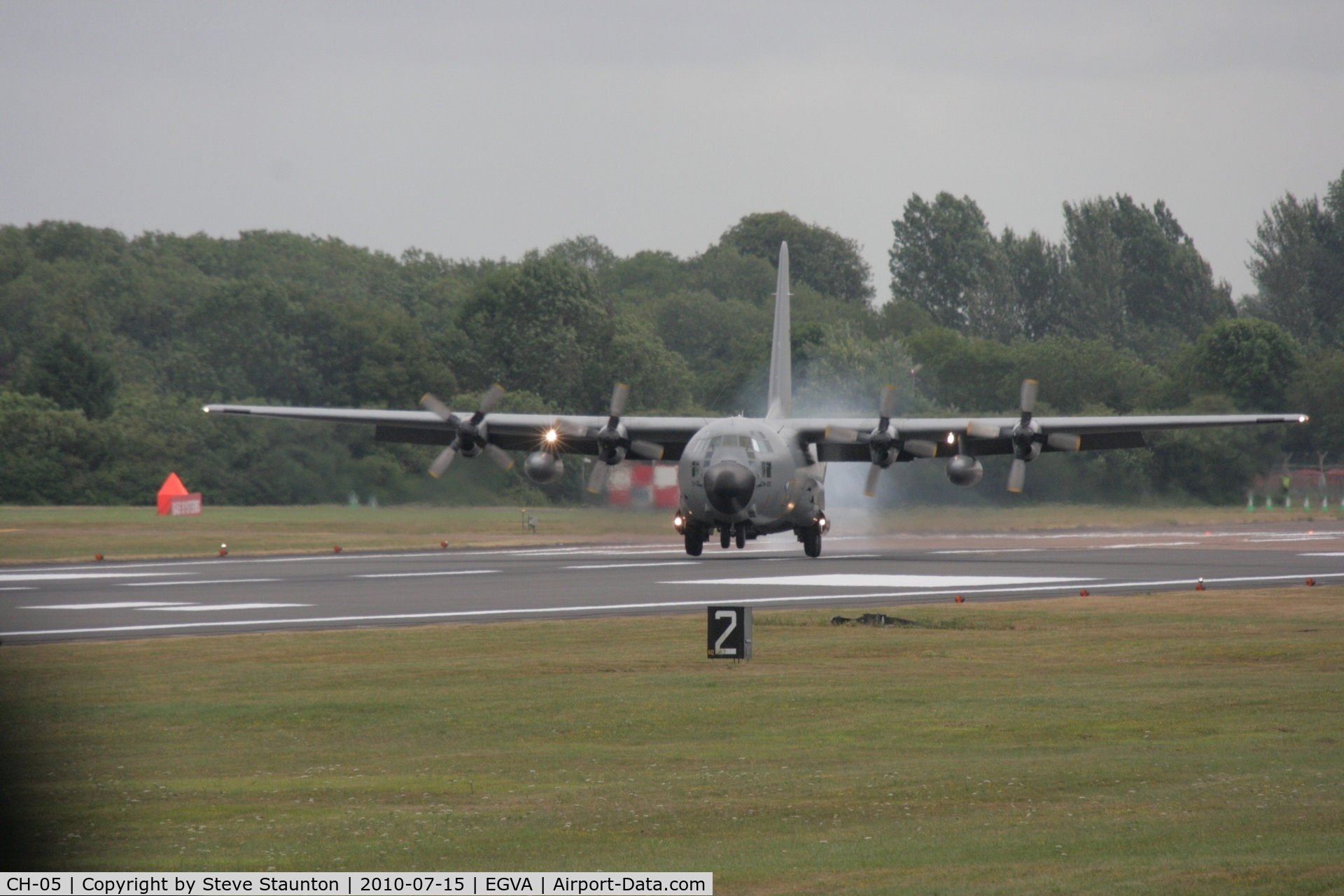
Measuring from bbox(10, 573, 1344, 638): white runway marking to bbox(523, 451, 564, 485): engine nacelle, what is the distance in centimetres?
1227

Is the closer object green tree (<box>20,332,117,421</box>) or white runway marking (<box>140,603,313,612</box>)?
white runway marking (<box>140,603,313,612</box>)

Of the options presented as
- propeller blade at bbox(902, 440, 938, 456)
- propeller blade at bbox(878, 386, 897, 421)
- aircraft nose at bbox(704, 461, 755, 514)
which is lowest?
aircraft nose at bbox(704, 461, 755, 514)

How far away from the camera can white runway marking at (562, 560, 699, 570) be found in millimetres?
37031

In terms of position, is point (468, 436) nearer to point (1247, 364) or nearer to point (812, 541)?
point (812, 541)

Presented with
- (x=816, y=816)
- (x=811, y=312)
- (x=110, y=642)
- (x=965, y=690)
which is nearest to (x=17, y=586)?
(x=110, y=642)

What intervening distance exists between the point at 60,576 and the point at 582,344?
60.0 metres

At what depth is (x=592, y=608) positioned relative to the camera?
83.8 ft

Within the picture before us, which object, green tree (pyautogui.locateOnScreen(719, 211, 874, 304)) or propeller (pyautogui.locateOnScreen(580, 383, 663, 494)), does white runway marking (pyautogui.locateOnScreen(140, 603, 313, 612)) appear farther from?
green tree (pyautogui.locateOnScreen(719, 211, 874, 304))

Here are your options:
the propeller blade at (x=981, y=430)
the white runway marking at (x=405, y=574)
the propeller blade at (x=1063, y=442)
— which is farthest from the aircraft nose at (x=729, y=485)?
the propeller blade at (x=1063, y=442)

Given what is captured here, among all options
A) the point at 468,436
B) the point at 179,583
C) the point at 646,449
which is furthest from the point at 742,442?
the point at 179,583

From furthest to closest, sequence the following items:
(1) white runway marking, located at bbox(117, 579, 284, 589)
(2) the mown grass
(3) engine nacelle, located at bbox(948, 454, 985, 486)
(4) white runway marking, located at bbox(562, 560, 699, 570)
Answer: (2) the mown grass < (3) engine nacelle, located at bbox(948, 454, 985, 486) < (4) white runway marking, located at bbox(562, 560, 699, 570) < (1) white runway marking, located at bbox(117, 579, 284, 589)

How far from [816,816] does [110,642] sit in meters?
14.0

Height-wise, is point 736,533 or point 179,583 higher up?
point 736,533

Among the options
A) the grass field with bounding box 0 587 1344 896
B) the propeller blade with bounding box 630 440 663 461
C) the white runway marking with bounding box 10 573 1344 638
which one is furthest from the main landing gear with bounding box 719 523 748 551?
the grass field with bounding box 0 587 1344 896
